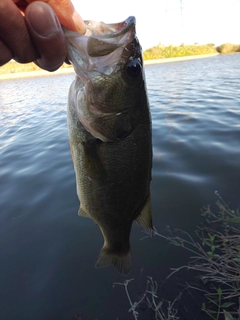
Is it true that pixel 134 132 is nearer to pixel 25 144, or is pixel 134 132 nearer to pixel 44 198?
pixel 44 198

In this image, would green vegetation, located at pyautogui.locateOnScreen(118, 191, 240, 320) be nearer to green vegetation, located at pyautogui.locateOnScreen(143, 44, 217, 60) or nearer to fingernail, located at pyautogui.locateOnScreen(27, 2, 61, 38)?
fingernail, located at pyautogui.locateOnScreen(27, 2, 61, 38)

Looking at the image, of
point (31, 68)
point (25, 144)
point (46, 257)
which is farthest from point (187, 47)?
point (46, 257)

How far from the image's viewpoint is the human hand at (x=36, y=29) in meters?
1.08

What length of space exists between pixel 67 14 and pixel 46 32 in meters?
0.18

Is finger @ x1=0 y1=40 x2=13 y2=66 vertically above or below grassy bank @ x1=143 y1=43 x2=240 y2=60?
above

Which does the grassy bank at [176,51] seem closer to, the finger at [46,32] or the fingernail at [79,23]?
the fingernail at [79,23]

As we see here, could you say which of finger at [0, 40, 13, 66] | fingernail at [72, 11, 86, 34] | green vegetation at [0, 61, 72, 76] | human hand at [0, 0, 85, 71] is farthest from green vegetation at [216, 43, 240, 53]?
finger at [0, 40, 13, 66]

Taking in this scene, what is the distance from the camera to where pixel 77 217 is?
401 centimetres

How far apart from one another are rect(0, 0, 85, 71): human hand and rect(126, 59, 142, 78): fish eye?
31cm

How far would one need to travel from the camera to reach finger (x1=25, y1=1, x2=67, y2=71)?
3.57 feet

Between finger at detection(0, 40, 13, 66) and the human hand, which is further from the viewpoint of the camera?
finger at detection(0, 40, 13, 66)

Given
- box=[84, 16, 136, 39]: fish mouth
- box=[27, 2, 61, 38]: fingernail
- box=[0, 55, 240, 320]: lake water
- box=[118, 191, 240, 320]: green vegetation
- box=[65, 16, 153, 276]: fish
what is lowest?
box=[0, 55, 240, 320]: lake water

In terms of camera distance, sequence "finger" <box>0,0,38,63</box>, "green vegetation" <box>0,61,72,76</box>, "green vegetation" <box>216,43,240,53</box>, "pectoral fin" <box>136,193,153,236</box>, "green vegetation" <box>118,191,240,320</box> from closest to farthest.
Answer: "finger" <box>0,0,38,63</box>, "pectoral fin" <box>136,193,153,236</box>, "green vegetation" <box>118,191,240,320</box>, "green vegetation" <box>0,61,72,76</box>, "green vegetation" <box>216,43,240,53</box>

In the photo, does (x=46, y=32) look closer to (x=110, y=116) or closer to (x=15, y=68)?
(x=110, y=116)
